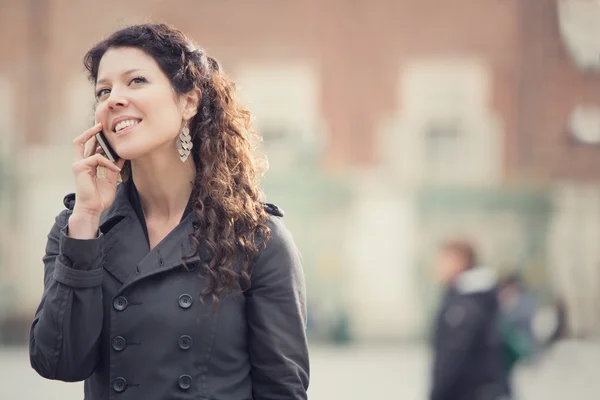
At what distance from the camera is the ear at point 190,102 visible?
2422mm

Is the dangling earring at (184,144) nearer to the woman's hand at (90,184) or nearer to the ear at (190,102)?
the ear at (190,102)

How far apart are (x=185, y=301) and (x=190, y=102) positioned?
523 millimetres

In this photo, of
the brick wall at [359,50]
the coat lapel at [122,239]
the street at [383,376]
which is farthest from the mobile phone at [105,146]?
the brick wall at [359,50]

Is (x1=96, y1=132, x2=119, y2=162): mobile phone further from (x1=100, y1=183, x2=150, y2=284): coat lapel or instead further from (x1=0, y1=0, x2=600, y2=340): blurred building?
(x1=0, y1=0, x2=600, y2=340): blurred building

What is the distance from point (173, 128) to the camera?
2.36 m

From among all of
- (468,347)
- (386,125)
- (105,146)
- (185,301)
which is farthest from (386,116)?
(185,301)

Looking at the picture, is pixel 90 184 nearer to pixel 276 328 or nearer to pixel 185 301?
pixel 185 301

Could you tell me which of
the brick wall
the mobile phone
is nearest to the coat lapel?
the mobile phone

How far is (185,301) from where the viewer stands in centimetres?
225

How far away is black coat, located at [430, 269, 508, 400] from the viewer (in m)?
→ 6.26

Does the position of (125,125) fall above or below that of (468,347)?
above

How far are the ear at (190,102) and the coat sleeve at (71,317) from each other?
0.42 meters

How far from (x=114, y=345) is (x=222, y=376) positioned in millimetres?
262

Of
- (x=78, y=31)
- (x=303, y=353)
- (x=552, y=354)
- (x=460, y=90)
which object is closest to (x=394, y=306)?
(x=552, y=354)
